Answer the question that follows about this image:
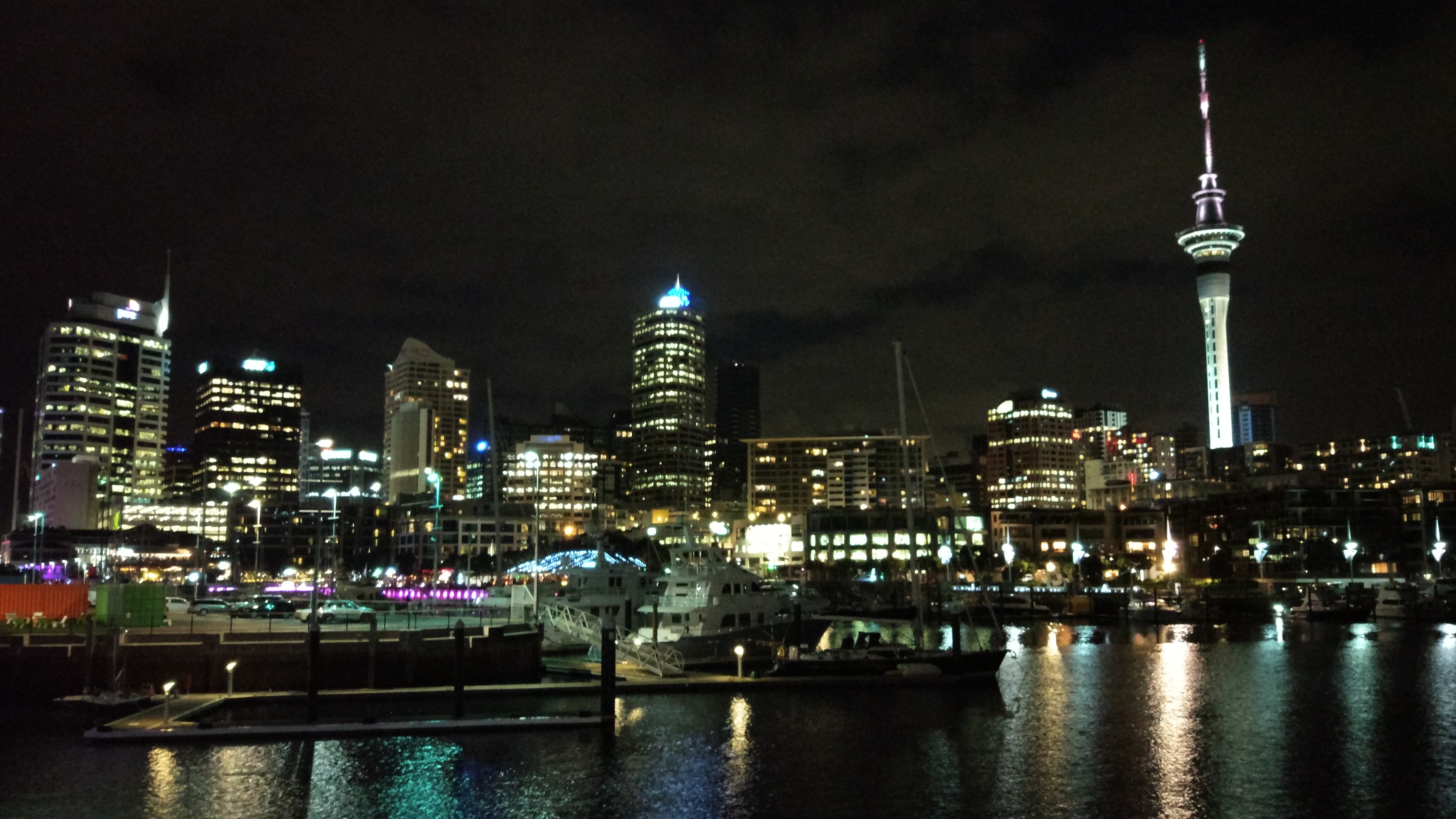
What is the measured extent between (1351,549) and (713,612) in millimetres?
103419

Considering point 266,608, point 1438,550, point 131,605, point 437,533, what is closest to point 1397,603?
point 1438,550

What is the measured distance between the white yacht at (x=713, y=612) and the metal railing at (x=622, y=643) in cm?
183

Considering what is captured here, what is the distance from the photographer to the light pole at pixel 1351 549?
442 feet

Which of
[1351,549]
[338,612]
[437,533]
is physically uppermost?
[437,533]

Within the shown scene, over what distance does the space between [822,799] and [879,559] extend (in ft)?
512

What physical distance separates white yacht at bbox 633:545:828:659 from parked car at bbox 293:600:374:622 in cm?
1694

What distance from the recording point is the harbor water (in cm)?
3164

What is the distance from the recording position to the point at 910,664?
175 ft

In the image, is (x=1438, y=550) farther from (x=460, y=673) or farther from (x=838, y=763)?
(x=460, y=673)

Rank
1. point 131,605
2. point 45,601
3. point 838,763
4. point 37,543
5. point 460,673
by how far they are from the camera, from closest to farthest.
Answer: point 838,763 → point 460,673 → point 131,605 → point 45,601 → point 37,543

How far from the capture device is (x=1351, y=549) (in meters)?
133

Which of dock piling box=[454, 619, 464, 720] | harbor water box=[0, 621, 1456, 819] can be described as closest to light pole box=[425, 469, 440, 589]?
dock piling box=[454, 619, 464, 720]

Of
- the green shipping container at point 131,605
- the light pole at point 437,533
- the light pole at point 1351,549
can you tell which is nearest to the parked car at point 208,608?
the green shipping container at point 131,605

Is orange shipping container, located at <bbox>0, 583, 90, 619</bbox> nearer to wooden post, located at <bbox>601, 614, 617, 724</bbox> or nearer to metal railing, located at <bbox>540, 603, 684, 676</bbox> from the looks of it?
metal railing, located at <bbox>540, 603, 684, 676</bbox>
